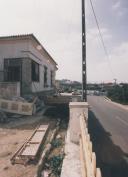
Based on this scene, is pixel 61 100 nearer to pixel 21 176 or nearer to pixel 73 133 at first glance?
pixel 73 133

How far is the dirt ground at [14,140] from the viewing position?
5719 millimetres

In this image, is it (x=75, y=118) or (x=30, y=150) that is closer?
(x=30, y=150)

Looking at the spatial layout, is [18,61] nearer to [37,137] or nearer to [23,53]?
[23,53]

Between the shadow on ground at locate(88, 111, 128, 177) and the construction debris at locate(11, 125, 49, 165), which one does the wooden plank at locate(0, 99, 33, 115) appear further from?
the shadow on ground at locate(88, 111, 128, 177)

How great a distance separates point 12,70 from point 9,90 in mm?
2238

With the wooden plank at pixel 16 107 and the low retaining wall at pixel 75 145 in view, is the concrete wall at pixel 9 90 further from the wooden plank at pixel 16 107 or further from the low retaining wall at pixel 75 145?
the low retaining wall at pixel 75 145

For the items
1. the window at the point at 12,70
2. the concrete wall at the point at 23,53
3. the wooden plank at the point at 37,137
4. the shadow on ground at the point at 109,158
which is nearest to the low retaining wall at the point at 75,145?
the shadow on ground at the point at 109,158

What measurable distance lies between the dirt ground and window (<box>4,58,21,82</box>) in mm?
4166

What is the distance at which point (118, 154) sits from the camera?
767 cm

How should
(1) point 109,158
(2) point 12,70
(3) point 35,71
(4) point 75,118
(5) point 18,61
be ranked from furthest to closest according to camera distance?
(3) point 35,71, (2) point 12,70, (5) point 18,61, (4) point 75,118, (1) point 109,158

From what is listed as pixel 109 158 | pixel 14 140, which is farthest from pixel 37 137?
pixel 109 158

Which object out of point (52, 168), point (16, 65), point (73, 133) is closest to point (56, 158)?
point (52, 168)

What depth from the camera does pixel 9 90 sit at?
15.4 m

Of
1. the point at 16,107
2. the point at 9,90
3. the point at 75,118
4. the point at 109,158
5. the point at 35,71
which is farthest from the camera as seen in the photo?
the point at 35,71
